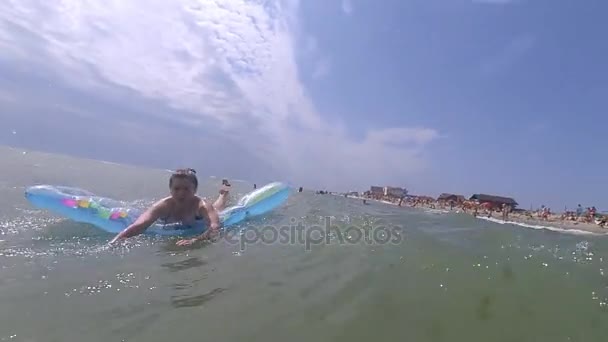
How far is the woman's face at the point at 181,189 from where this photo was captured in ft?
22.0

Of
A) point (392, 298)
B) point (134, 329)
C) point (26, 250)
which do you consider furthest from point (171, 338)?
point (26, 250)

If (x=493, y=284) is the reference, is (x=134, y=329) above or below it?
below

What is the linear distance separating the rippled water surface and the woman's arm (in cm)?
30

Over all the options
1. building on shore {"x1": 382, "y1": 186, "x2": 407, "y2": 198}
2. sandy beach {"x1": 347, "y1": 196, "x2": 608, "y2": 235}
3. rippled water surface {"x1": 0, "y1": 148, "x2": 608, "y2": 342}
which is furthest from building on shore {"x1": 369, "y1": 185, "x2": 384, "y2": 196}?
rippled water surface {"x1": 0, "y1": 148, "x2": 608, "y2": 342}

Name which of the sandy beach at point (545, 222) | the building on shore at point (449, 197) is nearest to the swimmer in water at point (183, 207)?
the sandy beach at point (545, 222)

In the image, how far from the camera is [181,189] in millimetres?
6746

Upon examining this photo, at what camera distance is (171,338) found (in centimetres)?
252

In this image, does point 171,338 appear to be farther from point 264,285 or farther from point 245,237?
point 245,237

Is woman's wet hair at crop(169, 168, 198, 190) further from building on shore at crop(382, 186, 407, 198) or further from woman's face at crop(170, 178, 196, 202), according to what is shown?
building on shore at crop(382, 186, 407, 198)

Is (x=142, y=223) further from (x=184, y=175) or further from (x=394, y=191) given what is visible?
(x=394, y=191)

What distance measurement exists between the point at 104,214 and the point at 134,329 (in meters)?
4.72

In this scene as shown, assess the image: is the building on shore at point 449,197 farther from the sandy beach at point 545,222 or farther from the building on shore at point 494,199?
the sandy beach at point 545,222

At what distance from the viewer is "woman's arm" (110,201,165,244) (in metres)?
5.79

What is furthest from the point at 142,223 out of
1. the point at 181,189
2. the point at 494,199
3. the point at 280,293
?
the point at 494,199
